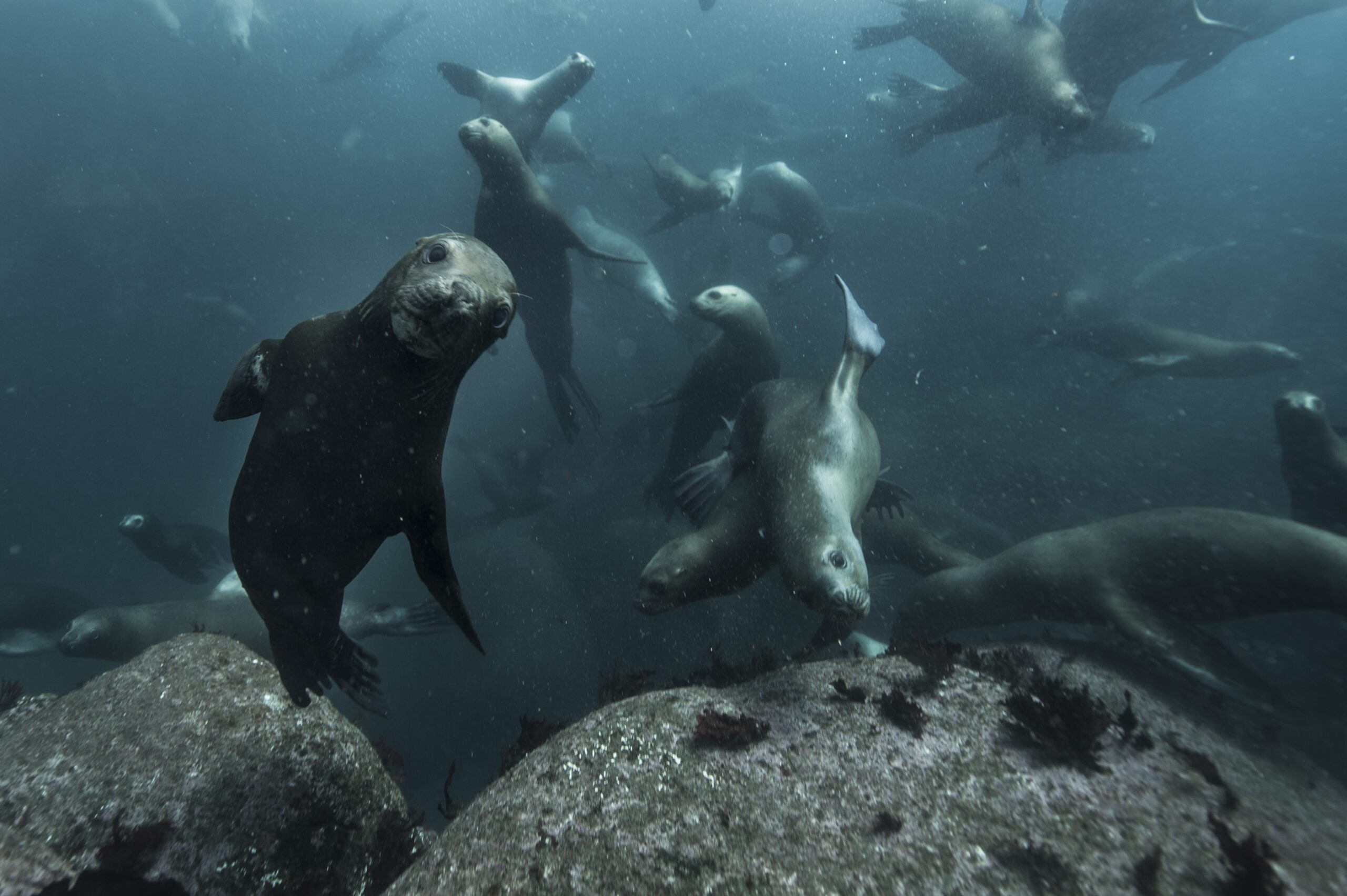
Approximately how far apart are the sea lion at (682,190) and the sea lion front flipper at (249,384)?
309 inches

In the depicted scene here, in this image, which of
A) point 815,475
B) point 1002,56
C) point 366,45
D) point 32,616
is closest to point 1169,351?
point 1002,56

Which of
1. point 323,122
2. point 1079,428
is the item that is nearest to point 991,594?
point 1079,428

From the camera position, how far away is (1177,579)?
3.70 metres

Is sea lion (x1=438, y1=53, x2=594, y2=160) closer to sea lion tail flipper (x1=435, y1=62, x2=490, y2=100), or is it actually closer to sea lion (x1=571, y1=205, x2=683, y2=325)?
sea lion tail flipper (x1=435, y1=62, x2=490, y2=100)

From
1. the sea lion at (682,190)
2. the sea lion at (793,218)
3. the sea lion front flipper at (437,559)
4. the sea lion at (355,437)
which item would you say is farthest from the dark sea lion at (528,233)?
the sea lion at (793,218)

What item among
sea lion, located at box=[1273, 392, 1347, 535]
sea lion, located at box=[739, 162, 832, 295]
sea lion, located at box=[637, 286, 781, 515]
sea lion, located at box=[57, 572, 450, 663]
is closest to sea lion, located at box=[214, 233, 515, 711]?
sea lion, located at box=[637, 286, 781, 515]

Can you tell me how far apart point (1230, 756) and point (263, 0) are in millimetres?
45438

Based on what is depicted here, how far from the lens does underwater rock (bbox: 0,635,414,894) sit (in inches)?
83.6

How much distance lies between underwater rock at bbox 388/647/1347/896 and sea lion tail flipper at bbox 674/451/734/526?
219cm

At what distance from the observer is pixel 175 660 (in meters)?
2.88

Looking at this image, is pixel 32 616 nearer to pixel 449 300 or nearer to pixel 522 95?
pixel 522 95

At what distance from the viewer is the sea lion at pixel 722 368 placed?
18.9 feet

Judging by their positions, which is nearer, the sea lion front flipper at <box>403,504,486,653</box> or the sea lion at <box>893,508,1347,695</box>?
the sea lion front flipper at <box>403,504,486,653</box>

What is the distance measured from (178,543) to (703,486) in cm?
902
